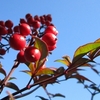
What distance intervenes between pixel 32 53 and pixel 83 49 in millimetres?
315

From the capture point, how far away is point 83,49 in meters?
1.31

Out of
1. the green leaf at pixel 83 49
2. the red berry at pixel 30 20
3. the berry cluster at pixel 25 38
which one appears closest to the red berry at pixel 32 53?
the berry cluster at pixel 25 38

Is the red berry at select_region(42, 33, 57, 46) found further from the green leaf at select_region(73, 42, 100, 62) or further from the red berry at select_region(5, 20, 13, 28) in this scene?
the red berry at select_region(5, 20, 13, 28)

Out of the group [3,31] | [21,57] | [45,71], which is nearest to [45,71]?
[45,71]

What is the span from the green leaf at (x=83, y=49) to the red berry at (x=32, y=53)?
0.75 ft

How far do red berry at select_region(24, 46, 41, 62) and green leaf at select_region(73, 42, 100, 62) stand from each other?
0.23m

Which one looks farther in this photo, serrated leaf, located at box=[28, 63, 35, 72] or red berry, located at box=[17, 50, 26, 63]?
serrated leaf, located at box=[28, 63, 35, 72]

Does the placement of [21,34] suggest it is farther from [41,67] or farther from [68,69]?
[68,69]

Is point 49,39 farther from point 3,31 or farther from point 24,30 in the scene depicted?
point 3,31

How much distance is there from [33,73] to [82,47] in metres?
0.33

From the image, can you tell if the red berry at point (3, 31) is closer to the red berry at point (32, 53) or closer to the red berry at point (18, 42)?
the red berry at point (18, 42)

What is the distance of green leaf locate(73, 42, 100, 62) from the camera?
49.6 inches

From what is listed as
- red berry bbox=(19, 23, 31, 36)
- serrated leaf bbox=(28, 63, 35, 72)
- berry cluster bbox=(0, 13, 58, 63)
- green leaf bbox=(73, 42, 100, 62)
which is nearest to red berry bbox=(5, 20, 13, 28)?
berry cluster bbox=(0, 13, 58, 63)

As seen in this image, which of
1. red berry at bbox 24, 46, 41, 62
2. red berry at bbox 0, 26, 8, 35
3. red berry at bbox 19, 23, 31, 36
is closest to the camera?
red berry at bbox 24, 46, 41, 62
